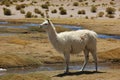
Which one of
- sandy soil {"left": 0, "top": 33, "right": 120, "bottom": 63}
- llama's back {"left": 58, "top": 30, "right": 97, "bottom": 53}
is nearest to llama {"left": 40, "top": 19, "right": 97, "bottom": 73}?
llama's back {"left": 58, "top": 30, "right": 97, "bottom": 53}

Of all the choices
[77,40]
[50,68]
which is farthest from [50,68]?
[77,40]

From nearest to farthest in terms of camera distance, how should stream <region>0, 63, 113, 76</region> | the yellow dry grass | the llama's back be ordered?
the yellow dry grass → the llama's back → stream <region>0, 63, 113, 76</region>

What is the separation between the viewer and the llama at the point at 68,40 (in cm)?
1506

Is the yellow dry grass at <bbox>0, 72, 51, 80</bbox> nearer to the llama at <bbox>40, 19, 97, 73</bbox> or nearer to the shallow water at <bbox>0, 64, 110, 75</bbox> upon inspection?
the llama at <bbox>40, 19, 97, 73</bbox>

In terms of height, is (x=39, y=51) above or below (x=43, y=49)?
above

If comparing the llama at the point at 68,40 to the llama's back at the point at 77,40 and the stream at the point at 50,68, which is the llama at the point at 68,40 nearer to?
the llama's back at the point at 77,40

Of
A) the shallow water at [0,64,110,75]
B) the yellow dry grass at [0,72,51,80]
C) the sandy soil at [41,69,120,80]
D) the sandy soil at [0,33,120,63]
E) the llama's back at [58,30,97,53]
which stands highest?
the llama's back at [58,30,97,53]

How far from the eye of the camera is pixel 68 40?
50.1 feet

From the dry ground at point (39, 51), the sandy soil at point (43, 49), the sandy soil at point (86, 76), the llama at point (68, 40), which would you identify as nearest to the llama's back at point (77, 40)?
the llama at point (68, 40)

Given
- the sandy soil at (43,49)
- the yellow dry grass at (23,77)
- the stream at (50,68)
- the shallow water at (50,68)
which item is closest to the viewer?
the yellow dry grass at (23,77)

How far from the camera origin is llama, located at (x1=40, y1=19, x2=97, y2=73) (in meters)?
15.1

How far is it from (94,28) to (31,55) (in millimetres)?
15431

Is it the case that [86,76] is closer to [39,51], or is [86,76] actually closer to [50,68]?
[50,68]

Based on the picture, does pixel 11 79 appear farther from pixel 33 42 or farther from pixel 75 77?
pixel 33 42
